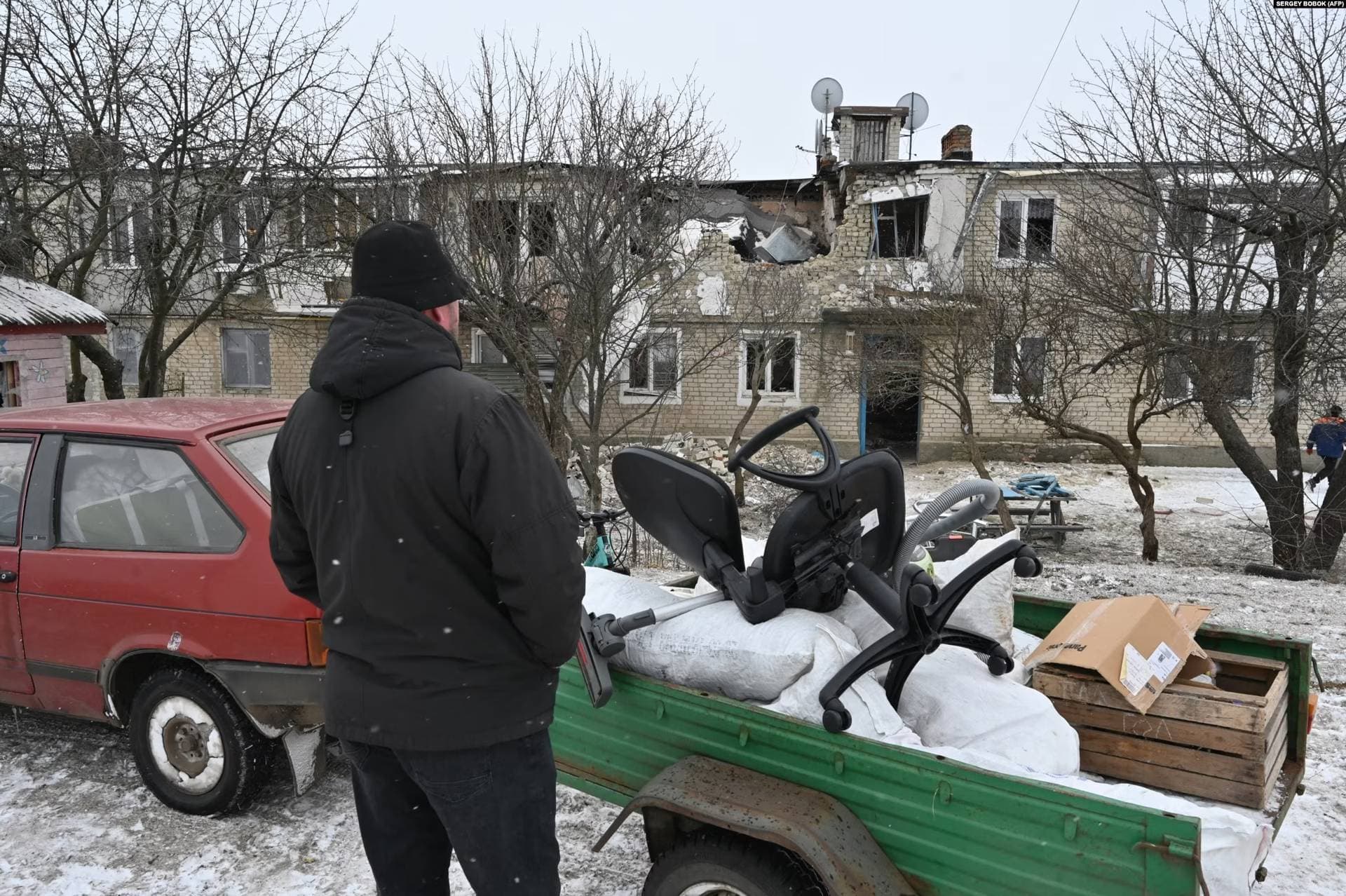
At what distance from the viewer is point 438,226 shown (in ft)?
30.1

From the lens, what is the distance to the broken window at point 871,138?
2136cm

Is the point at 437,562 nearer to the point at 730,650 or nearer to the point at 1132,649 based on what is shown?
the point at 730,650

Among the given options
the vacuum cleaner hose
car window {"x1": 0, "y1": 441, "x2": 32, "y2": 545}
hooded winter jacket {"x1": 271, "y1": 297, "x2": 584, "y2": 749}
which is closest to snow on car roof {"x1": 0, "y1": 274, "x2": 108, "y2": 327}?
car window {"x1": 0, "y1": 441, "x2": 32, "y2": 545}

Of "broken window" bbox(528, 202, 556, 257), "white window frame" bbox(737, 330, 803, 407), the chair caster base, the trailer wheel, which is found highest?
"broken window" bbox(528, 202, 556, 257)

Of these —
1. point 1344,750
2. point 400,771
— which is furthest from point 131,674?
point 1344,750

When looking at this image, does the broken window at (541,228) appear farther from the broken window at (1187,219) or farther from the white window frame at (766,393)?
the white window frame at (766,393)

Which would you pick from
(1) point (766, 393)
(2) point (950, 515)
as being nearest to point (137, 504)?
(2) point (950, 515)

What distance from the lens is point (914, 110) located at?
2172 cm

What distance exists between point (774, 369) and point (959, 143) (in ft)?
21.1

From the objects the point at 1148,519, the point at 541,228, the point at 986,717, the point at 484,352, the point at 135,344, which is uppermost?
the point at 541,228

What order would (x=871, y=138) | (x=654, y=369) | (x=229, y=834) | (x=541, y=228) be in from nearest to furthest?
(x=229, y=834) < (x=541, y=228) < (x=654, y=369) < (x=871, y=138)

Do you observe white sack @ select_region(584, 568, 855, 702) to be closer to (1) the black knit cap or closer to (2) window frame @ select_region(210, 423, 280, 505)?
(1) the black knit cap

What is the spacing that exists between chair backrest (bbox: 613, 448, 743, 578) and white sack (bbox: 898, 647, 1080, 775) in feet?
2.43

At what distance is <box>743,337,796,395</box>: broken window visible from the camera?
60.3 ft
